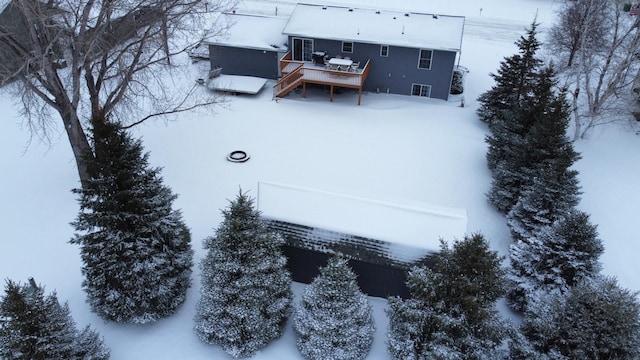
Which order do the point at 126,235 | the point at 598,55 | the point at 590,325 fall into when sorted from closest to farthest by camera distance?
the point at 590,325
the point at 126,235
the point at 598,55

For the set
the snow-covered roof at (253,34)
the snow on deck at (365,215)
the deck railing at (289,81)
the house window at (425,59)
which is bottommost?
the snow on deck at (365,215)

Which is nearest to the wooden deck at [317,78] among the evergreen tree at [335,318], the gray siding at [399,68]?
the gray siding at [399,68]

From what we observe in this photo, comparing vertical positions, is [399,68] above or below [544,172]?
above

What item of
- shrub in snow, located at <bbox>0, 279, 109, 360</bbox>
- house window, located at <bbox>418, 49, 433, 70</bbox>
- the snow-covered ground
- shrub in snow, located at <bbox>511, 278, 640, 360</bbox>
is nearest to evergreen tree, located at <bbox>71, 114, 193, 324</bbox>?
the snow-covered ground

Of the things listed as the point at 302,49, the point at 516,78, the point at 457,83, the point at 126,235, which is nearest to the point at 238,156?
the point at 126,235

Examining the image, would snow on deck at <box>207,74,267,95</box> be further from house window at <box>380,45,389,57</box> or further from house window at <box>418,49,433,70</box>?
house window at <box>418,49,433,70</box>

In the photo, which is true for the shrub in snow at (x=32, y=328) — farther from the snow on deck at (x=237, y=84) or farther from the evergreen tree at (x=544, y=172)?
the snow on deck at (x=237, y=84)

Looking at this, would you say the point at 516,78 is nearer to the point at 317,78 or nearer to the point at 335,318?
the point at 317,78
